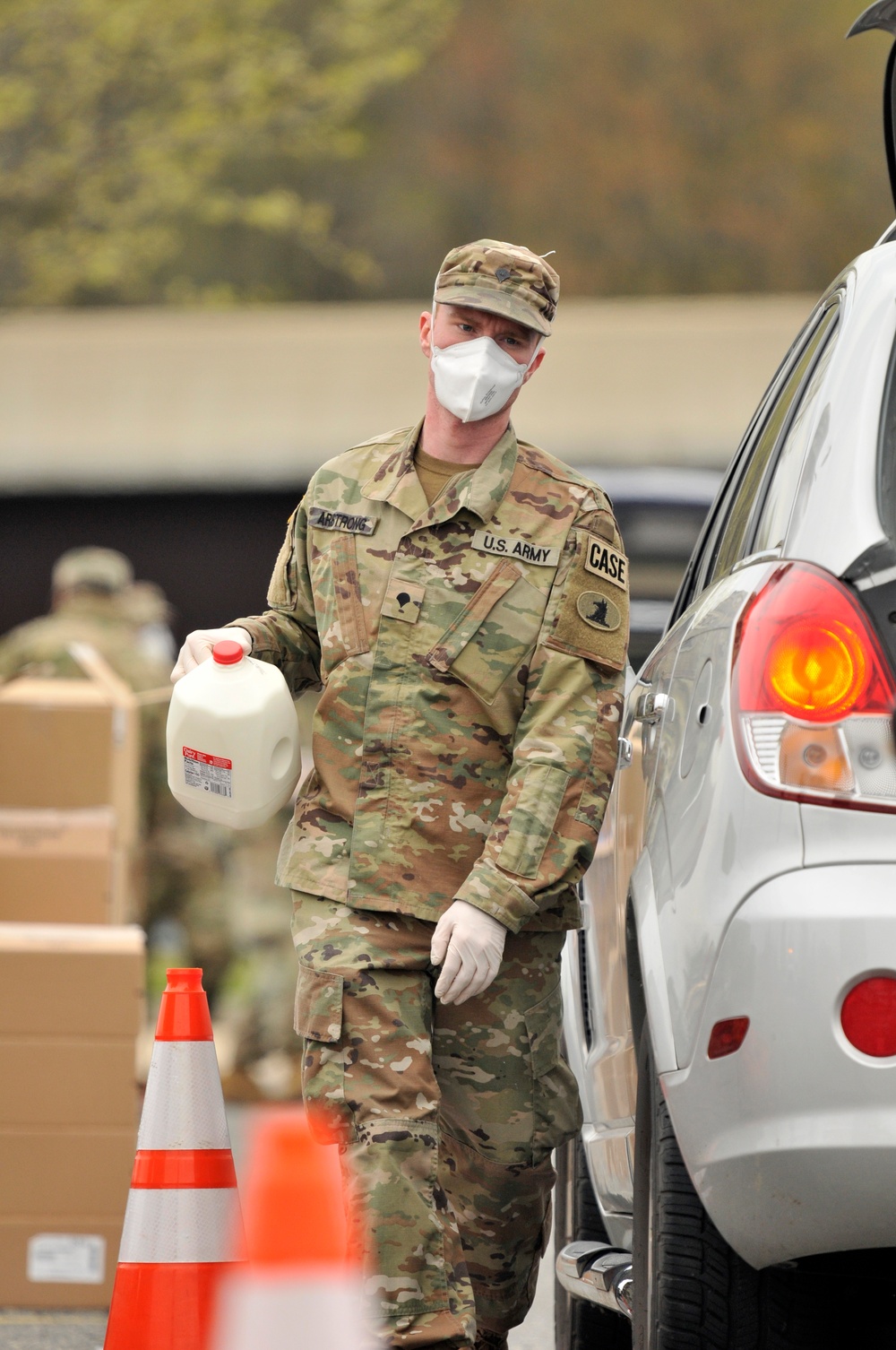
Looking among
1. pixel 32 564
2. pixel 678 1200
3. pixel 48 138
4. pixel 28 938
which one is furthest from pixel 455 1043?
pixel 48 138

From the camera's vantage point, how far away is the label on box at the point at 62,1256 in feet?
17.6

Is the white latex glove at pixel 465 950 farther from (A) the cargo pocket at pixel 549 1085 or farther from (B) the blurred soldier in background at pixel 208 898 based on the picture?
(B) the blurred soldier in background at pixel 208 898

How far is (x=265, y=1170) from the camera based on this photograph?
2412 millimetres

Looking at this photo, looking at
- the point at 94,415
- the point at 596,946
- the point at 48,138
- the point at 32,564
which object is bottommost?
the point at 596,946

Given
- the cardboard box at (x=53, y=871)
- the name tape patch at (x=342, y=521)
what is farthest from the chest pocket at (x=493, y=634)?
the cardboard box at (x=53, y=871)

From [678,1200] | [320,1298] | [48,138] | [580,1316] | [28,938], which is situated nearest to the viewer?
[320,1298]

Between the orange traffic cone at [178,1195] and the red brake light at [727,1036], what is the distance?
47.2 inches

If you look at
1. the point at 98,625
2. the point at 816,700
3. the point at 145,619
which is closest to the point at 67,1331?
the point at 816,700

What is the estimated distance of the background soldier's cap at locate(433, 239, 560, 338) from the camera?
3.69 metres

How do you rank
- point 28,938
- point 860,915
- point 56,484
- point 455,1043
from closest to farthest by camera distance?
point 860,915
point 455,1043
point 28,938
point 56,484

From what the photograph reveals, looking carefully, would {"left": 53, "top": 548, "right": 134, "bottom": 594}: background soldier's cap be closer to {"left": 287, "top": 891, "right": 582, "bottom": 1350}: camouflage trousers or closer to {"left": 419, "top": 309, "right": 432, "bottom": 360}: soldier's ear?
{"left": 419, "top": 309, "right": 432, "bottom": 360}: soldier's ear

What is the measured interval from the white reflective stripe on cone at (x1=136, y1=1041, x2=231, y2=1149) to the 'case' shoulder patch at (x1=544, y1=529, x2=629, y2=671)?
35.6 inches

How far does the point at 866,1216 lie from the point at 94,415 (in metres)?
17.5

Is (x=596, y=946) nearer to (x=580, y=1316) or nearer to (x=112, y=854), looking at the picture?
(x=580, y=1316)
